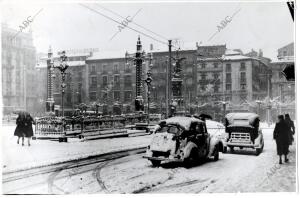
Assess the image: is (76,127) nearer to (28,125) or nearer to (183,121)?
(28,125)

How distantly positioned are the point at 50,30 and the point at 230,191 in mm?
5116

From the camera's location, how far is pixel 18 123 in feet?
28.4

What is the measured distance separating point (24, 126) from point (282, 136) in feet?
20.1

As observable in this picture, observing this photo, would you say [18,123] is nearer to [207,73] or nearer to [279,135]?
[207,73]

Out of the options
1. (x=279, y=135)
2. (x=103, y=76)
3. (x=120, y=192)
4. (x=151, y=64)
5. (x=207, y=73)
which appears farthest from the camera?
(x=151, y=64)

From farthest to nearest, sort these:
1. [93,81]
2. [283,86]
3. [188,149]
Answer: [93,81] < [283,86] < [188,149]

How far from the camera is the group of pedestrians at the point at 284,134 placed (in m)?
7.44

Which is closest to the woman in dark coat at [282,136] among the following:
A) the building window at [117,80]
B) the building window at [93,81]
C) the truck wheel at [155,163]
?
the truck wheel at [155,163]

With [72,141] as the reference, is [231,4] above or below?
above

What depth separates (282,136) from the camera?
7.55m

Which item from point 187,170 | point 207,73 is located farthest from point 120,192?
point 207,73

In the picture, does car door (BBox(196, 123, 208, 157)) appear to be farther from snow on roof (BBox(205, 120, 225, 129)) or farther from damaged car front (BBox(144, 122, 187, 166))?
damaged car front (BBox(144, 122, 187, 166))

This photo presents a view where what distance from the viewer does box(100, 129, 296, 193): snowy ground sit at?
6.57 metres

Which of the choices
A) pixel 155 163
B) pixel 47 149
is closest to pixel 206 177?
pixel 155 163
